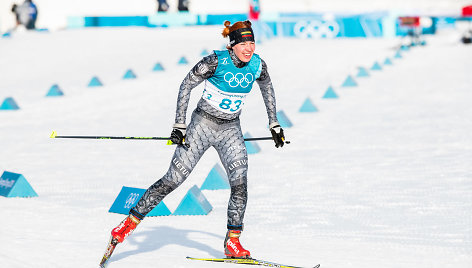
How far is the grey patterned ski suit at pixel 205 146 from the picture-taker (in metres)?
5.86

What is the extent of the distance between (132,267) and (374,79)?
46.6 ft

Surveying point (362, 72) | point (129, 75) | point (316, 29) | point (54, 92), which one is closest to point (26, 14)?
point (316, 29)

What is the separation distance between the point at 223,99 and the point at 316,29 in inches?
992

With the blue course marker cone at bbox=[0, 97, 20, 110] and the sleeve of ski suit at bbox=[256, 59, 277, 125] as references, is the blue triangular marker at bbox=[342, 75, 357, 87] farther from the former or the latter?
the sleeve of ski suit at bbox=[256, 59, 277, 125]

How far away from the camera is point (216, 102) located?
5.97 metres

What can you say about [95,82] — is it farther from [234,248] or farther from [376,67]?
[234,248]

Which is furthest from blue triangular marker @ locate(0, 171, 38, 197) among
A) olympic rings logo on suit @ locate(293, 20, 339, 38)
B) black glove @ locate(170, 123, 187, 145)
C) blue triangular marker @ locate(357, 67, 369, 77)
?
olympic rings logo on suit @ locate(293, 20, 339, 38)

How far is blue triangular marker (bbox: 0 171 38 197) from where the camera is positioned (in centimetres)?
840

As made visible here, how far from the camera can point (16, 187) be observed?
8406 mm

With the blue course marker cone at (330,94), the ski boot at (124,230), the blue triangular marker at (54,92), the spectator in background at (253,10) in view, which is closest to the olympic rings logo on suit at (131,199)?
the ski boot at (124,230)

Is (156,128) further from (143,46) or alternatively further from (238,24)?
(143,46)

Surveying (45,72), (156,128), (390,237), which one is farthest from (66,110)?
(390,237)

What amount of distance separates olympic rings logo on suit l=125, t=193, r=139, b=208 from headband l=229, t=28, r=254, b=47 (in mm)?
2231

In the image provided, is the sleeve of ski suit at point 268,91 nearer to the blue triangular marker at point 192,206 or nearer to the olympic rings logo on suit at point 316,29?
the blue triangular marker at point 192,206
